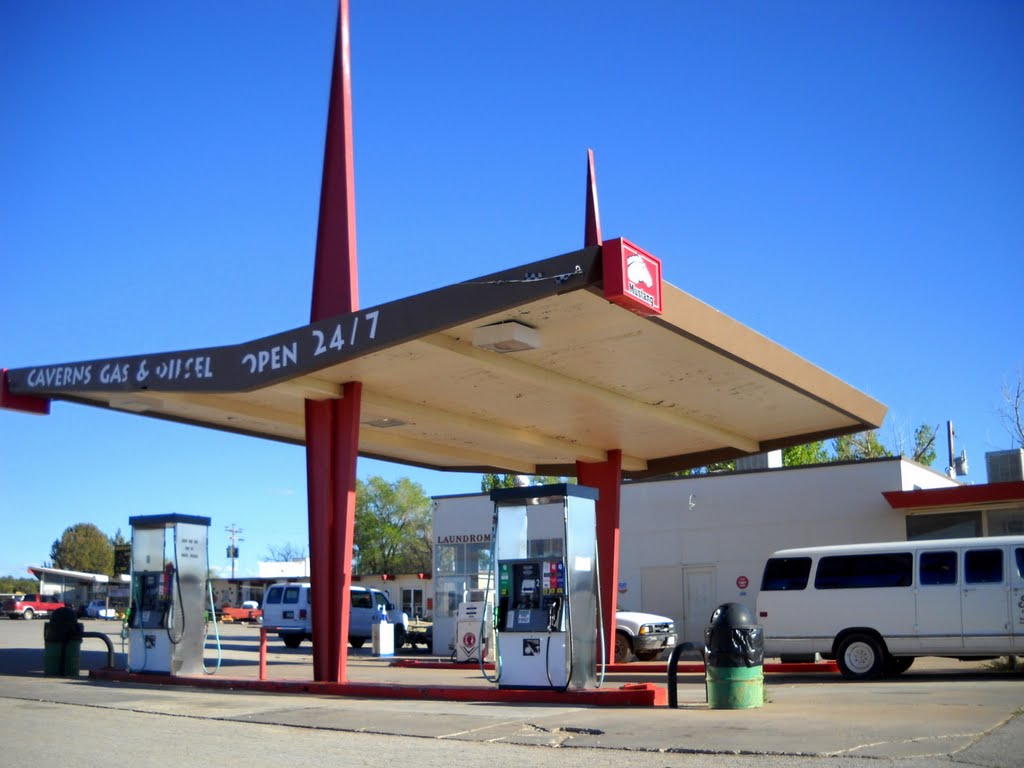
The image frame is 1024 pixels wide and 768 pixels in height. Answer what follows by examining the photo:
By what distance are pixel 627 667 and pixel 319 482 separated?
7.44 meters

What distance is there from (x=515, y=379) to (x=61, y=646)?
982cm

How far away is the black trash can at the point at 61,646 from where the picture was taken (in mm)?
18984

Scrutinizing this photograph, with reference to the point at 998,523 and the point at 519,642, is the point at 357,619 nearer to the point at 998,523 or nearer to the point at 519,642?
the point at 998,523

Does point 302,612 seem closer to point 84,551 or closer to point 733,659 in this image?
point 733,659

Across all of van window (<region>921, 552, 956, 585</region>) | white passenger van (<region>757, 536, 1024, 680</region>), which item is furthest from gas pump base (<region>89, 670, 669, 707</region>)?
van window (<region>921, 552, 956, 585</region>)

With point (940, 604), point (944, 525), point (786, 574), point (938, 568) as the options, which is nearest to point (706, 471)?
point (944, 525)

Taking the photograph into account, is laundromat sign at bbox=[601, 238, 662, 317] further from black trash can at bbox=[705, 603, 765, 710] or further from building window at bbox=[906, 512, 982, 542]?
building window at bbox=[906, 512, 982, 542]

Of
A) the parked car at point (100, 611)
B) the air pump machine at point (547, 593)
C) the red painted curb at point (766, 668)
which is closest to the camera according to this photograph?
the air pump machine at point (547, 593)

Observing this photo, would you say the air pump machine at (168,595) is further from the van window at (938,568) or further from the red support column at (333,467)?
the van window at (938,568)

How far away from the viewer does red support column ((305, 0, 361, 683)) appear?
16484 millimetres

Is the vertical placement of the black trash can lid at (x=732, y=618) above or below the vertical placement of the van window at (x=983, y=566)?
below

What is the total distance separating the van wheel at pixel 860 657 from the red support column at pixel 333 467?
27.7ft

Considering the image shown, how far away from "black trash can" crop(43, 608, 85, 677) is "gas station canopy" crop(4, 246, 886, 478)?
4060 mm

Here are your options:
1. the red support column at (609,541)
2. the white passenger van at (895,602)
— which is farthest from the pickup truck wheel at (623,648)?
the white passenger van at (895,602)
